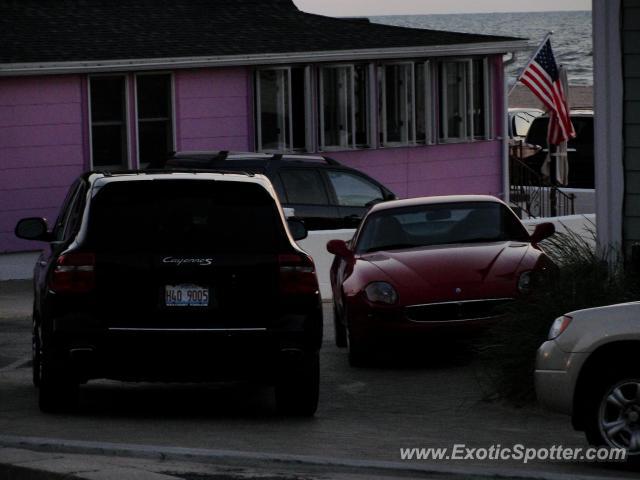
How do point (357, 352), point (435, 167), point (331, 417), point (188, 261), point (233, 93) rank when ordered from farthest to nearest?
1. point (435, 167)
2. point (233, 93)
3. point (357, 352)
4. point (331, 417)
5. point (188, 261)

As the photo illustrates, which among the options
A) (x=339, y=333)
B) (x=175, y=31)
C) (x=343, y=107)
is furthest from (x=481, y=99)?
(x=339, y=333)

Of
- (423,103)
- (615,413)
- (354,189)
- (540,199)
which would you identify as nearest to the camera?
(615,413)

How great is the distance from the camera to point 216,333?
37.6 feet

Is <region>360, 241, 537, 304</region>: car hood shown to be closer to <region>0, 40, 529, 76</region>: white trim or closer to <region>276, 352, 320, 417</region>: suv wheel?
<region>276, 352, 320, 417</region>: suv wheel

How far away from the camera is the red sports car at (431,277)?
49.8 feet

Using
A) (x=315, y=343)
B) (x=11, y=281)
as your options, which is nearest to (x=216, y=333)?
(x=315, y=343)

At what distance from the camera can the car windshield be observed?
16547 millimetres

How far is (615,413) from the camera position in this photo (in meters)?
9.87

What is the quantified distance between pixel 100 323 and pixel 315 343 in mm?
1445

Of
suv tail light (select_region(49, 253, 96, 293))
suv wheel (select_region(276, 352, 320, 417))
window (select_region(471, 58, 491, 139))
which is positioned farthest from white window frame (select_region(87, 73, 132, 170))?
suv tail light (select_region(49, 253, 96, 293))

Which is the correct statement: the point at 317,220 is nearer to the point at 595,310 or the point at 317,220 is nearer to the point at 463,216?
the point at 463,216

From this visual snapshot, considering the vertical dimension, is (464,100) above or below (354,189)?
above

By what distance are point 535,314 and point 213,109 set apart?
46.3ft

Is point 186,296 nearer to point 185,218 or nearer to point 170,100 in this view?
point 185,218
